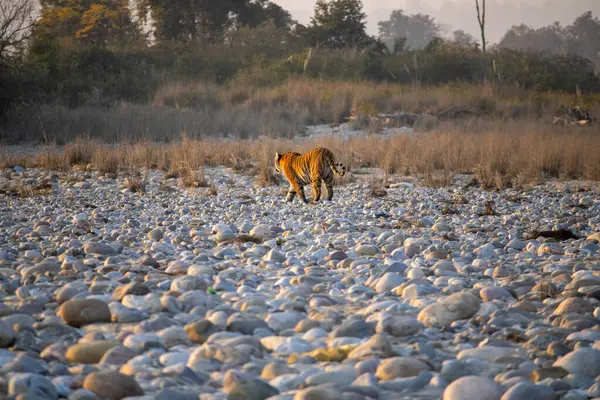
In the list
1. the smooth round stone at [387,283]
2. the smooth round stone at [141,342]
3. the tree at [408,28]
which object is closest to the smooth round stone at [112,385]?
the smooth round stone at [141,342]

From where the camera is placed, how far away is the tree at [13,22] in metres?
14.6

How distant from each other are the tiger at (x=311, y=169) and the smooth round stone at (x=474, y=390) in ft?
15.6

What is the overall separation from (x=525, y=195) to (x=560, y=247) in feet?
10.5

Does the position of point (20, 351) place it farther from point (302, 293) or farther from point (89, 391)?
point (302, 293)

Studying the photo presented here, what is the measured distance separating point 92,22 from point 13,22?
17.0 m

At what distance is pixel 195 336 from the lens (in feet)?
8.34

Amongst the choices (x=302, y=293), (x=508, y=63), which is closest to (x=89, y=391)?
(x=302, y=293)

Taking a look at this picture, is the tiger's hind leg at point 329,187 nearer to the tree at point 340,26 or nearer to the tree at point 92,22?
the tree at point 340,26

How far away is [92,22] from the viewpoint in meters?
30.7

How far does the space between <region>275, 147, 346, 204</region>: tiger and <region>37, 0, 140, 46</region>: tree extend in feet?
81.9

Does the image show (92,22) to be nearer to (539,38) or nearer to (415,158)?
(415,158)

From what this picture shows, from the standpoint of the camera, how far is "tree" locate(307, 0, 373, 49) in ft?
100

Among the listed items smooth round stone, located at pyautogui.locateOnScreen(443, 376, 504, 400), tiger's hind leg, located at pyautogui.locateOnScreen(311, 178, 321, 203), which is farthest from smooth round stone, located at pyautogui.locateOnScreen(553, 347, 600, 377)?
tiger's hind leg, located at pyautogui.locateOnScreen(311, 178, 321, 203)

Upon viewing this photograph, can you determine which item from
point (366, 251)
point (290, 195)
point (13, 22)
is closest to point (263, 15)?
point (13, 22)
